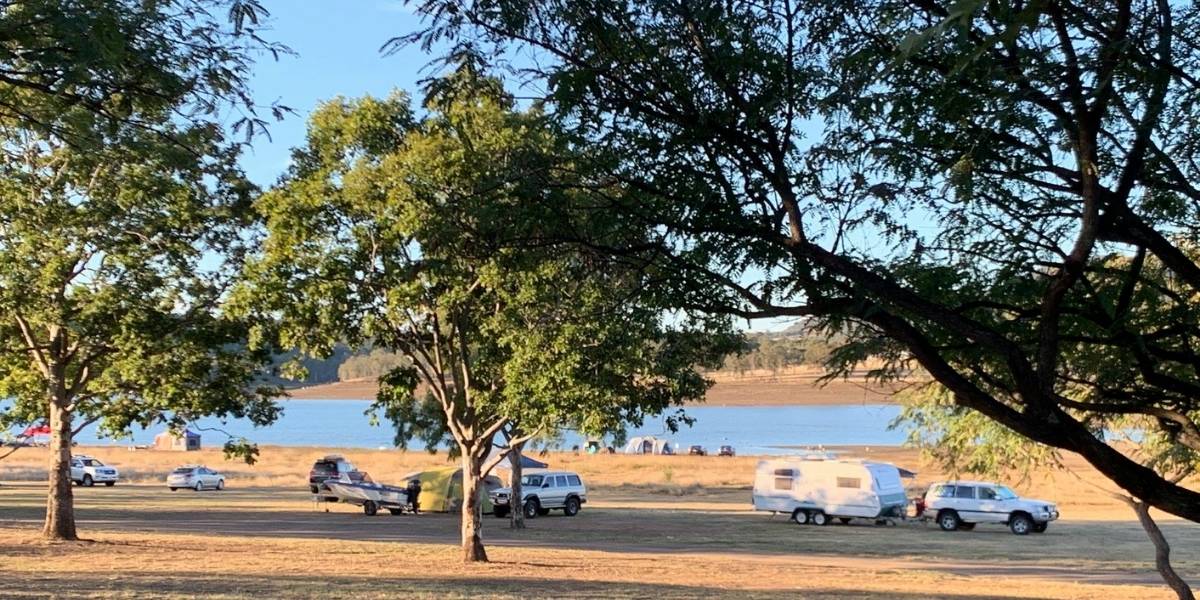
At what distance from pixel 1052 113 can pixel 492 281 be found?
34.4ft

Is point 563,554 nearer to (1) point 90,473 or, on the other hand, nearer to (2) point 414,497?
(2) point 414,497

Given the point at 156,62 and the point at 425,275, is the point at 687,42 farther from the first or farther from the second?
the point at 425,275

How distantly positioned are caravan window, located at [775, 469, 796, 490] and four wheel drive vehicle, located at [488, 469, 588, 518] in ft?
23.4

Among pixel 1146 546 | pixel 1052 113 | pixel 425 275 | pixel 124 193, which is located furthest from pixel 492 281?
pixel 1146 546

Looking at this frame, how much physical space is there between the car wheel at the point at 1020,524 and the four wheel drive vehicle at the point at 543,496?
48.3ft

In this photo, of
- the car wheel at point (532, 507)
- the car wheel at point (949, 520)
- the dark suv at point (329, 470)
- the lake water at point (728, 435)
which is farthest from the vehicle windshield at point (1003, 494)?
the lake water at point (728, 435)

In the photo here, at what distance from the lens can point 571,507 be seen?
41000 mm

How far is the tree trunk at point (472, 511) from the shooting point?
2098cm

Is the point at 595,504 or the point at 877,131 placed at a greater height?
the point at 877,131

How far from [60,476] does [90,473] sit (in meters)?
35.4

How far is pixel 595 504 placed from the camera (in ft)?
155

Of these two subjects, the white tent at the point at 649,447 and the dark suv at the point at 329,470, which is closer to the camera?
the dark suv at the point at 329,470

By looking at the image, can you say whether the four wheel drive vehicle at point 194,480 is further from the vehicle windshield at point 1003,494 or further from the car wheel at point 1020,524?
the car wheel at point 1020,524

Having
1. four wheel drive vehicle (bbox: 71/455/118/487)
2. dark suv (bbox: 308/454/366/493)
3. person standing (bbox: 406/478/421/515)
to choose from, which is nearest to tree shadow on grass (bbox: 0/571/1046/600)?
person standing (bbox: 406/478/421/515)
